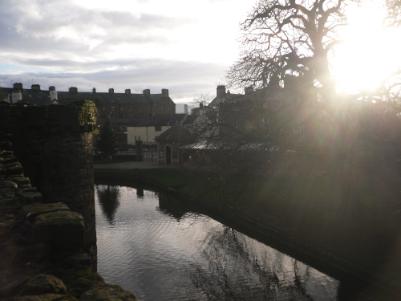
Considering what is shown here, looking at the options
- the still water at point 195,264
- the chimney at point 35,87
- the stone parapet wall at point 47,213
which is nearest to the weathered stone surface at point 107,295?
the stone parapet wall at point 47,213

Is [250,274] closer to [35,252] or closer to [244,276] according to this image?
[244,276]

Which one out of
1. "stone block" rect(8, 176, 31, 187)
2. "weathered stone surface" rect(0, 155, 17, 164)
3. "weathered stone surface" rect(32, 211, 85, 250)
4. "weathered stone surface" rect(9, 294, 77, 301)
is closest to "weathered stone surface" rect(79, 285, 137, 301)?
"weathered stone surface" rect(9, 294, 77, 301)

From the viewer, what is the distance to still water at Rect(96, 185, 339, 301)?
54.3ft

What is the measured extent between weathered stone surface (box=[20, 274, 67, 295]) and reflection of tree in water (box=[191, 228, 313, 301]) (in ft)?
42.0

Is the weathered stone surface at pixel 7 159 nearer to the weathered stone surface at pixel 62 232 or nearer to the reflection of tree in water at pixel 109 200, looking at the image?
the weathered stone surface at pixel 62 232

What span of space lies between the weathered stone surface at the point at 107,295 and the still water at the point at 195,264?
40.5ft

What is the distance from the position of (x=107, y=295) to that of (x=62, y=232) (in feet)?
5.02

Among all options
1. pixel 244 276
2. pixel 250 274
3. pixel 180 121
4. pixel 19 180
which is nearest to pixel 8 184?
pixel 19 180

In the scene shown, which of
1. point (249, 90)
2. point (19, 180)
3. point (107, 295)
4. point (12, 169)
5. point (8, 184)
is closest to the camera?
point (107, 295)

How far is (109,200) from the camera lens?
35719 millimetres

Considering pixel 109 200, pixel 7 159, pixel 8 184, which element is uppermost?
pixel 7 159

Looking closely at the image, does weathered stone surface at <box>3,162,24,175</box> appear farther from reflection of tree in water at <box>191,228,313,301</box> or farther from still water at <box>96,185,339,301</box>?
reflection of tree in water at <box>191,228,313,301</box>

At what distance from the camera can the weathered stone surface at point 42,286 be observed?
3.88m

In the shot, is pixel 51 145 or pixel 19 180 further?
pixel 51 145
